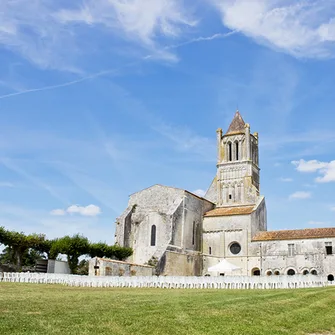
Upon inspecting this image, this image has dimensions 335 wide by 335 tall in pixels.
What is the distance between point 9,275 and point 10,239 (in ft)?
47.7

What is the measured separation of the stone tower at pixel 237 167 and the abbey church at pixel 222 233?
5.9 inches

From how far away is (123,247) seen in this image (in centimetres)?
5756

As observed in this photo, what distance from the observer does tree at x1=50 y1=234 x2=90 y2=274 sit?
53188 millimetres

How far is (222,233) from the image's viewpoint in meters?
57.8

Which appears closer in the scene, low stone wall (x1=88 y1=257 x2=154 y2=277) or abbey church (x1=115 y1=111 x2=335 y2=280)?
low stone wall (x1=88 y1=257 x2=154 y2=277)

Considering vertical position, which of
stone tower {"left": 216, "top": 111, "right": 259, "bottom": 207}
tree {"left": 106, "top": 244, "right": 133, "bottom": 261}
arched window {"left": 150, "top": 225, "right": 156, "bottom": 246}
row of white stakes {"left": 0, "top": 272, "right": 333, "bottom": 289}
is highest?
stone tower {"left": 216, "top": 111, "right": 259, "bottom": 207}

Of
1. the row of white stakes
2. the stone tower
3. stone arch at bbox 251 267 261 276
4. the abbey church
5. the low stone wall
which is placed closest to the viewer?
the row of white stakes

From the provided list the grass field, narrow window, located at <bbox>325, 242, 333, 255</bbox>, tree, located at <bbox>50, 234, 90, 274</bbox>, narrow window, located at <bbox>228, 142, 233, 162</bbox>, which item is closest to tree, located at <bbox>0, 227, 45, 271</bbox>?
tree, located at <bbox>50, 234, 90, 274</bbox>

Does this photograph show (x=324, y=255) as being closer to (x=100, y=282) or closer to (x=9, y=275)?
(x=100, y=282)

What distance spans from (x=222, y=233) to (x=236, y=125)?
20.2 m

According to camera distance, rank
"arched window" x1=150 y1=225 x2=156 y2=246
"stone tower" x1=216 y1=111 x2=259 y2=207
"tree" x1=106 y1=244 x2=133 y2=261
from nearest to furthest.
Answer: "tree" x1=106 y1=244 x2=133 y2=261 → "arched window" x1=150 y1=225 x2=156 y2=246 → "stone tower" x1=216 y1=111 x2=259 y2=207

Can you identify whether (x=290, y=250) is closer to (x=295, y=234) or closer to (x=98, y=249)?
(x=295, y=234)

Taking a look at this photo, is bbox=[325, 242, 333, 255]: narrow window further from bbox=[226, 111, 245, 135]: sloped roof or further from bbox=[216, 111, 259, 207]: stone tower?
bbox=[226, 111, 245, 135]: sloped roof

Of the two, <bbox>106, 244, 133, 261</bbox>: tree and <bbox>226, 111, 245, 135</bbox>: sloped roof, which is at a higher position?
<bbox>226, 111, 245, 135</bbox>: sloped roof
